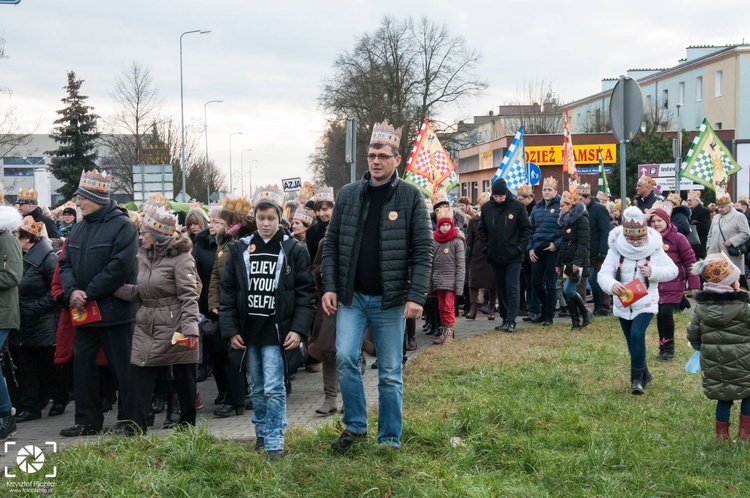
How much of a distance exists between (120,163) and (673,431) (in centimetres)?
Answer: 4843

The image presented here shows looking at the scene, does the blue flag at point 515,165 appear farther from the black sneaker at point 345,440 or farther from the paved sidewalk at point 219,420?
the black sneaker at point 345,440

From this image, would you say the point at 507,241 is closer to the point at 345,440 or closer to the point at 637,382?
the point at 637,382

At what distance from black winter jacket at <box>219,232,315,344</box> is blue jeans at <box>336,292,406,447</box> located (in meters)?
0.33

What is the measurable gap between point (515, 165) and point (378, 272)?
13354 mm

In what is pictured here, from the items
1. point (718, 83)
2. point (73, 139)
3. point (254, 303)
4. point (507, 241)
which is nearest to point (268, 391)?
point (254, 303)

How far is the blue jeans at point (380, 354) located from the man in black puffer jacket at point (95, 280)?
7.46 feet

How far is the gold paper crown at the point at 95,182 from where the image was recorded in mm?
7508

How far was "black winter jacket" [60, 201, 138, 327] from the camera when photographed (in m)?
7.34

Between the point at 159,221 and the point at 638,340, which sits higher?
the point at 159,221

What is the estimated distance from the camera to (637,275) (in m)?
8.56

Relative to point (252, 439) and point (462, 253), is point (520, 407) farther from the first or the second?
point (462, 253)

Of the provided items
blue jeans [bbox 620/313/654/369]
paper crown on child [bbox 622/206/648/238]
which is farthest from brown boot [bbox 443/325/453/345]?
paper crown on child [bbox 622/206/648/238]

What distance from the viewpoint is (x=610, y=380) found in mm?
8852

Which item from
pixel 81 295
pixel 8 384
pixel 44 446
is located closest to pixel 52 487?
pixel 44 446
